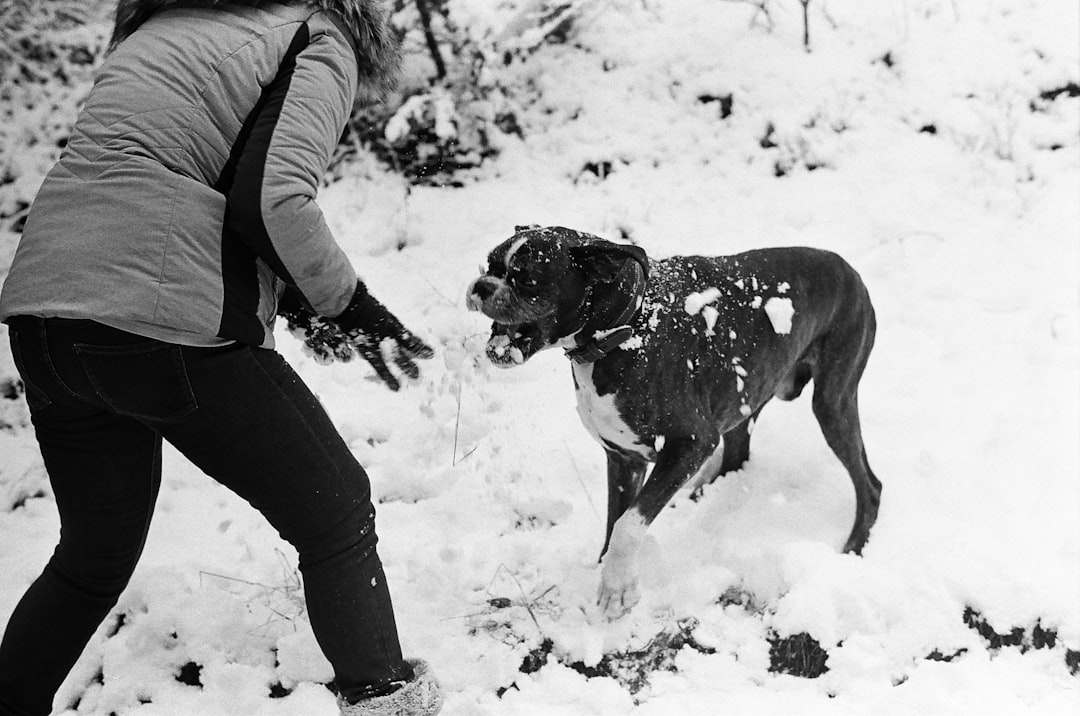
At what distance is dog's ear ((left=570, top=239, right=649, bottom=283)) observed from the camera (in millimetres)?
2578

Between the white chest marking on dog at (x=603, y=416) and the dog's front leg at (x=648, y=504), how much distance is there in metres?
0.08

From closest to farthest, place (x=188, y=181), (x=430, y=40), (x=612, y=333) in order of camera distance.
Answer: (x=188, y=181), (x=612, y=333), (x=430, y=40)

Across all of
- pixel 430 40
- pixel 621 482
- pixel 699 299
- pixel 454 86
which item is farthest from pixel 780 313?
pixel 430 40

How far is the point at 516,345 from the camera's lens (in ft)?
8.74

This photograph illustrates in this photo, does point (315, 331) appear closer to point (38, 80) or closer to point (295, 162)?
point (295, 162)

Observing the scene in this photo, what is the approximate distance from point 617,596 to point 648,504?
0.36 m

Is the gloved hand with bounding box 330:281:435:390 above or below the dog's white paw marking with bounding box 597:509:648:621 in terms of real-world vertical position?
above

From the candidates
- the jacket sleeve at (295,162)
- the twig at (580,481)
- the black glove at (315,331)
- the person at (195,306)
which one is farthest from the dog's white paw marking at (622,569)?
the jacket sleeve at (295,162)

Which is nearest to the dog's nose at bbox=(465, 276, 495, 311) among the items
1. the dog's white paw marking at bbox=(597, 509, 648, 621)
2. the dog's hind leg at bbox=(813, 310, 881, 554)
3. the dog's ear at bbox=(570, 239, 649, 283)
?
the dog's ear at bbox=(570, 239, 649, 283)

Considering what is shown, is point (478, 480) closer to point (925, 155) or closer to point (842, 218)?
point (842, 218)

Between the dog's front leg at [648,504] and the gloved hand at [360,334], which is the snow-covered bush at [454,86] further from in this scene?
the gloved hand at [360,334]

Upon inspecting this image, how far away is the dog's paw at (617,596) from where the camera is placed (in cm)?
291

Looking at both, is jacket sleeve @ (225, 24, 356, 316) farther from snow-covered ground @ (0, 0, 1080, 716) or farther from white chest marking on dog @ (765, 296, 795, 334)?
white chest marking on dog @ (765, 296, 795, 334)

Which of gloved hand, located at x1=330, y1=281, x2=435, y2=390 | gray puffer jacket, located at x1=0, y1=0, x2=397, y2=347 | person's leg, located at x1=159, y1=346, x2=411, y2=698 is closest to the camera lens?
gray puffer jacket, located at x1=0, y1=0, x2=397, y2=347
